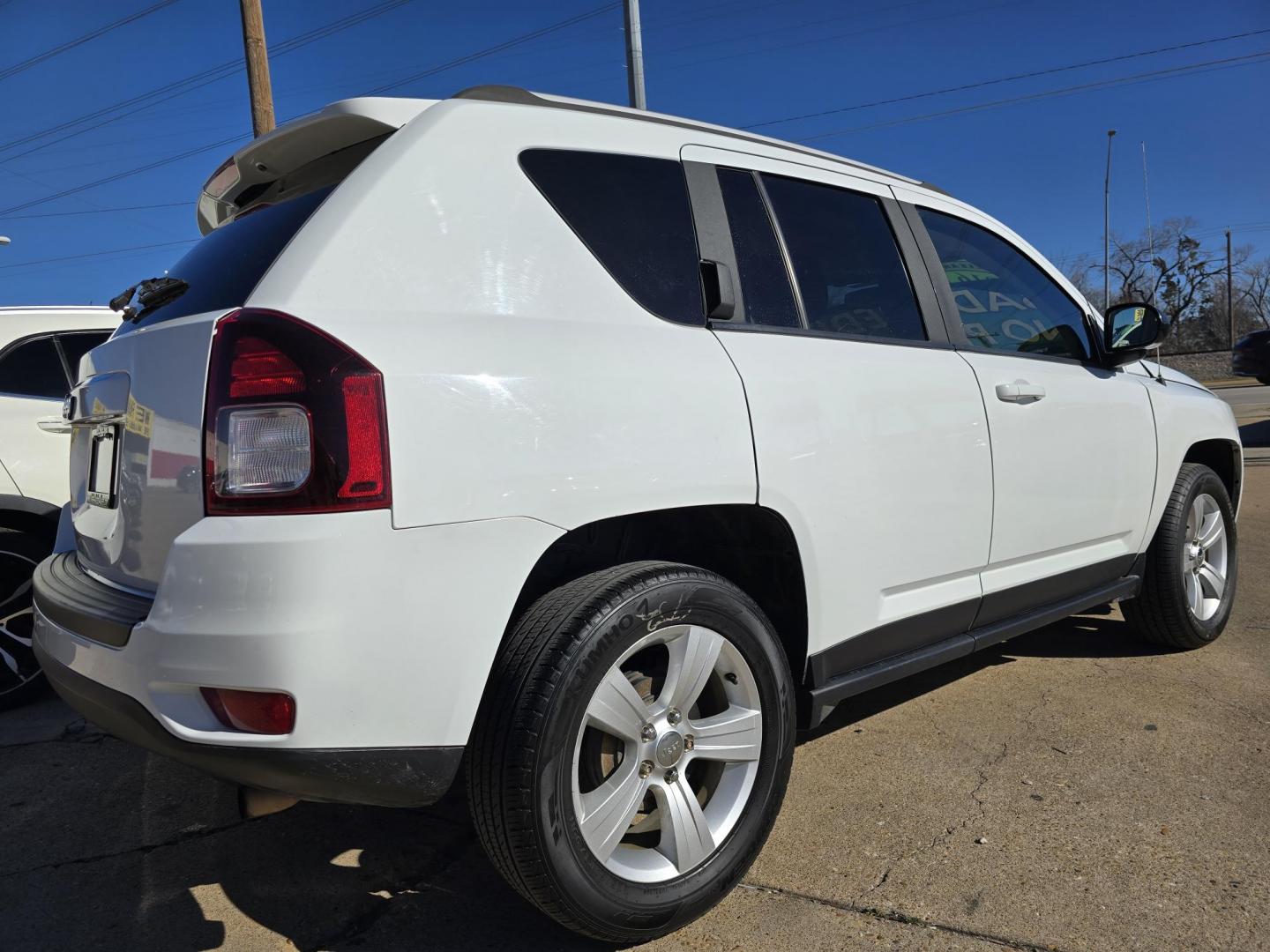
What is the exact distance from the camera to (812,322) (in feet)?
8.71

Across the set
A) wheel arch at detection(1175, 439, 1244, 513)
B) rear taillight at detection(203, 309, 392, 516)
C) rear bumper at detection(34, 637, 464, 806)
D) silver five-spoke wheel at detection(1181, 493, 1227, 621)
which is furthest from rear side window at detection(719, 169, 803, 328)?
wheel arch at detection(1175, 439, 1244, 513)

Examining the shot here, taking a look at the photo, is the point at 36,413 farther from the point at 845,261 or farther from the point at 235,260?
the point at 845,261

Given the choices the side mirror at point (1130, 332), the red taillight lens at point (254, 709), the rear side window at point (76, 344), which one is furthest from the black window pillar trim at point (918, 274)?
the rear side window at point (76, 344)

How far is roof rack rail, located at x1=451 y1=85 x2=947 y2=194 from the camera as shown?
2.32 metres

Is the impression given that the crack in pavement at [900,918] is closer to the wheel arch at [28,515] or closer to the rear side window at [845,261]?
the rear side window at [845,261]

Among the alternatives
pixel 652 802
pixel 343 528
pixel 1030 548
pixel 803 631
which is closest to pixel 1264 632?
pixel 1030 548

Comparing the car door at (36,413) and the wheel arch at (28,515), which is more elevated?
the car door at (36,413)

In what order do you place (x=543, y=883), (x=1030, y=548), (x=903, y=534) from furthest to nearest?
(x=1030, y=548), (x=903, y=534), (x=543, y=883)

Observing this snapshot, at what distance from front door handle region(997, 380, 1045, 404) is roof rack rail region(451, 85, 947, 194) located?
856 millimetres

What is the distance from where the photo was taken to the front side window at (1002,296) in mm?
3258

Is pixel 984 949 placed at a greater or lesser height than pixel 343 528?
lesser

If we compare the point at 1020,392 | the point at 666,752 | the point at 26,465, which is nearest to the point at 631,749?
the point at 666,752

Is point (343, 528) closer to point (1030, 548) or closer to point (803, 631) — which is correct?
point (803, 631)

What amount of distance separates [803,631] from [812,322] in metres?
0.84
